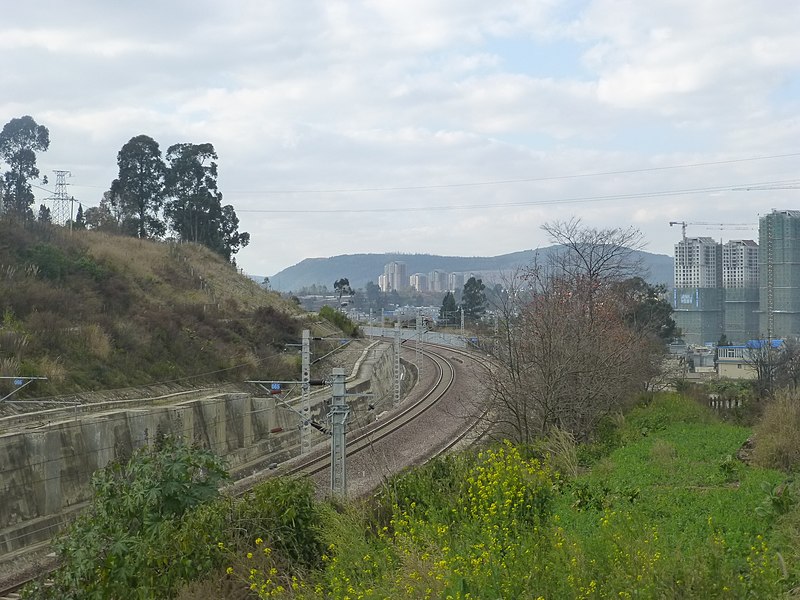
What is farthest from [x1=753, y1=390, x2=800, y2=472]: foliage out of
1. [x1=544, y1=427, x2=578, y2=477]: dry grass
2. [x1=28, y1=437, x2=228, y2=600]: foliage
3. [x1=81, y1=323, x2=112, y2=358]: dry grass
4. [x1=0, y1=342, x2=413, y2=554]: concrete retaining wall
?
[x1=81, y1=323, x2=112, y2=358]: dry grass

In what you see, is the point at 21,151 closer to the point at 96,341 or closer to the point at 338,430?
the point at 96,341

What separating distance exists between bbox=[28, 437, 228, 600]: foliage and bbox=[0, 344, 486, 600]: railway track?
97.8 inches

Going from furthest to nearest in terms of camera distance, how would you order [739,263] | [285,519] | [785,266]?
[739,263]
[785,266]
[285,519]

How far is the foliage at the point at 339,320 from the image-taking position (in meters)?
61.5

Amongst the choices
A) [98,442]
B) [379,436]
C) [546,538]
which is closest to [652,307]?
[379,436]

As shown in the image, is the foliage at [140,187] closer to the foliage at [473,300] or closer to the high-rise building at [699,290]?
the foliage at [473,300]

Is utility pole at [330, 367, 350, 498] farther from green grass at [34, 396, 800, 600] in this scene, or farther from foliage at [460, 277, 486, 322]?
foliage at [460, 277, 486, 322]

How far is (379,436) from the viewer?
1205 inches

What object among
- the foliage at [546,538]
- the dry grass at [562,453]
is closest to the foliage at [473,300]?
the dry grass at [562,453]

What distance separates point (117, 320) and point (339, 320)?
25.9m

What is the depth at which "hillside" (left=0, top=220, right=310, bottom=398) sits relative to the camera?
31.4 metres

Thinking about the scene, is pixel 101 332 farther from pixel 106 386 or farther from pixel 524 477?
pixel 524 477

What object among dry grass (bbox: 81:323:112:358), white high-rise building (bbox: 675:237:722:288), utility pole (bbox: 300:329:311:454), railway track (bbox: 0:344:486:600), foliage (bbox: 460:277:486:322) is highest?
white high-rise building (bbox: 675:237:722:288)

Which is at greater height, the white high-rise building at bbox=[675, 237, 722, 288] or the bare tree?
the white high-rise building at bbox=[675, 237, 722, 288]
